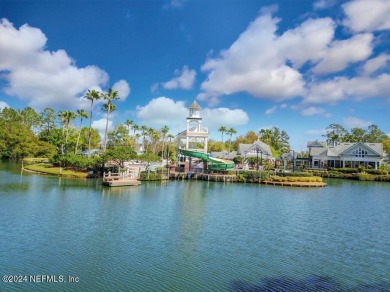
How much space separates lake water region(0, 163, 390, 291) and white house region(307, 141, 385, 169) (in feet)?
165

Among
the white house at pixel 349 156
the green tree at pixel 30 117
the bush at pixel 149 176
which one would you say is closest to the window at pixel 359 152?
the white house at pixel 349 156

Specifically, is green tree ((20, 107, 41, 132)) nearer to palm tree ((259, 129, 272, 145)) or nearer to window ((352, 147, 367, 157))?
palm tree ((259, 129, 272, 145))

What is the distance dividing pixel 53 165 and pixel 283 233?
53.9m

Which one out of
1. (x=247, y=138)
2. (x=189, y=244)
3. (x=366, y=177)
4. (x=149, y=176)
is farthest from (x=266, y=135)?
(x=189, y=244)

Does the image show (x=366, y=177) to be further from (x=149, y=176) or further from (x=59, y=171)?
(x=59, y=171)

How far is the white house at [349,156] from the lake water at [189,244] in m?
50.4

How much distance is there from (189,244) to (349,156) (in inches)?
2924

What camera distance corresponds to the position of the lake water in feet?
48.9

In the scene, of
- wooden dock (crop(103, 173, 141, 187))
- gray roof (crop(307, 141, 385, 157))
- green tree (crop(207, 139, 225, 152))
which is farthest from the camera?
green tree (crop(207, 139, 225, 152))

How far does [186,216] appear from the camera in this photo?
2805 cm

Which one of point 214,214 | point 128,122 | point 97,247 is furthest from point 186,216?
point 128,122

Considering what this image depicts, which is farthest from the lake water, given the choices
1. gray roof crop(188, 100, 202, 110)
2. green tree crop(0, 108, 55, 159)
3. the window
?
green tree crop(0, 108, 55, 159)

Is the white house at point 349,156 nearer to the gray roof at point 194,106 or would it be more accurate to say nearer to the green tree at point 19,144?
the gray roof at point 194,106

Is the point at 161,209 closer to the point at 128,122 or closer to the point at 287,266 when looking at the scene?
the point at 287,266
